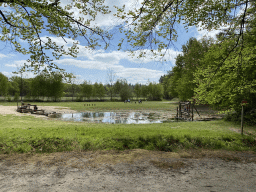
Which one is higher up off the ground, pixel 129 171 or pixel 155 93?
pixel 155 93

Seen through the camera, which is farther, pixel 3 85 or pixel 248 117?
pixel 3 85

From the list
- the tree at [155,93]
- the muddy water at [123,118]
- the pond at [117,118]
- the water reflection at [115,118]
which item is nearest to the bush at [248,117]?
the muddy water at [123,118]

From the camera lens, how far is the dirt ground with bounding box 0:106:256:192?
3.71m

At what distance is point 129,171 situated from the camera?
4508 millimetres

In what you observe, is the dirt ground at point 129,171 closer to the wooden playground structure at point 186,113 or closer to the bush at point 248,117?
the bush at point 248,117

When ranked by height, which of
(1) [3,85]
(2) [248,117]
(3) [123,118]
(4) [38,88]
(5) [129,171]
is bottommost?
(3) [123,118]

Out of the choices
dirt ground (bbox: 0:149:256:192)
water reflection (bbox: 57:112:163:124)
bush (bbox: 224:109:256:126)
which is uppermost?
bush (bbox: 224:109:256:126)

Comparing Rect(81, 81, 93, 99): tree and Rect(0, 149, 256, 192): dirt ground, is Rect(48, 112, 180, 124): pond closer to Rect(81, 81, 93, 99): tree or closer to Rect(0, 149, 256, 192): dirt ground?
Rect(0, 149, 256, 192): dirt ground

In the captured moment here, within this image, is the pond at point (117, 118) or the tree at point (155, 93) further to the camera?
the tree at point (155, 93)

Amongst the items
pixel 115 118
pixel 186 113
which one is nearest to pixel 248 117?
pixel 186 113

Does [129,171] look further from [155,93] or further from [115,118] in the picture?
[155,93]

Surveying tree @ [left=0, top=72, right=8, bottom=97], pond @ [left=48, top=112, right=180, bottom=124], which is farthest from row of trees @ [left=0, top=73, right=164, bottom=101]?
pond @ [left=48, top=112, right=180, bottom=124]

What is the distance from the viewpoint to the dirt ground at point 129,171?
3.71 metres

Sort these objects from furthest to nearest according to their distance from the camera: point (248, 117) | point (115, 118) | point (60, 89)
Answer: point (60, 89)
point (115, 118)
point (248, 117)
